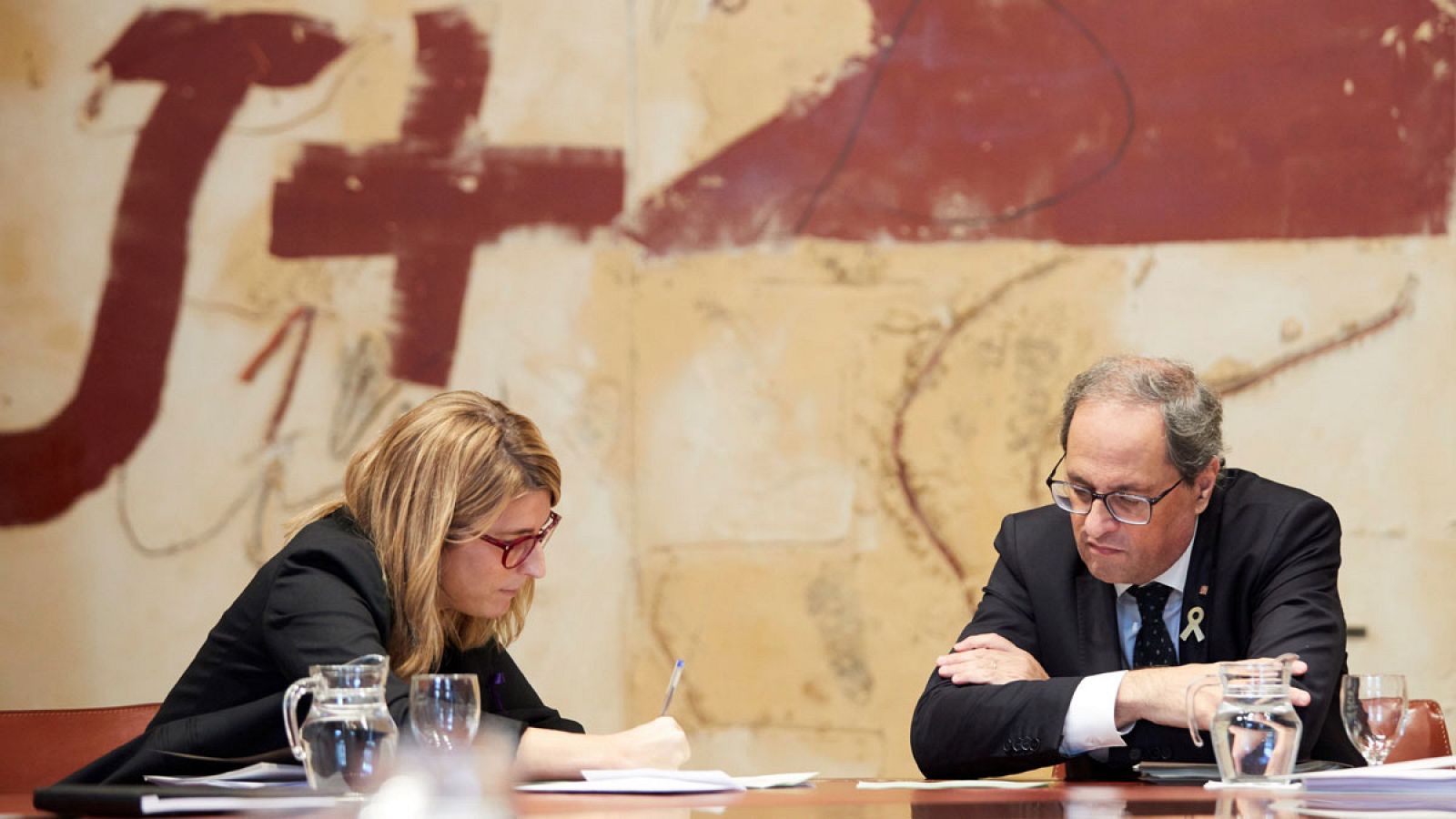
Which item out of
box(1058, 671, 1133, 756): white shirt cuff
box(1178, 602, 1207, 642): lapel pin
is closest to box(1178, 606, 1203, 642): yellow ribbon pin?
box(1178, 602, 1207, 642): lapel pin

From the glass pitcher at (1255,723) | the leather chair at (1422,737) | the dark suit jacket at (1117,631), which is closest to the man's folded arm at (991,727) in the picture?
the dark suit jacket at (1117,631)

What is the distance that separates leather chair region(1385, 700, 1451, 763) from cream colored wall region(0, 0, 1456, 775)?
→ 0.79 metres

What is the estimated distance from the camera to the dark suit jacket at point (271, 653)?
210cm

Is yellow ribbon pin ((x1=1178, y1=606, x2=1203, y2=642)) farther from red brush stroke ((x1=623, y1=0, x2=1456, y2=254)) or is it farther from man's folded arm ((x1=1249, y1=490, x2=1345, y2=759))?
red brush stroke ((x1=623, y1=0, x2=1456, y2=254))

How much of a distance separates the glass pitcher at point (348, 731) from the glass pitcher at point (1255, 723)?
38.4 inches

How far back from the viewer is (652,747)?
208cm

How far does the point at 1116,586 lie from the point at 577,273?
1.52 meters

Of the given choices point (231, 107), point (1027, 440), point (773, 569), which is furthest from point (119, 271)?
point (1027, 440)

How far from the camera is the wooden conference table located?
5.51 ft

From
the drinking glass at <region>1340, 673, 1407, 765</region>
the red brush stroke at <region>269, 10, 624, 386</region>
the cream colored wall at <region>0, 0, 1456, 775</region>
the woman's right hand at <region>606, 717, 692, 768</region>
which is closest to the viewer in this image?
the woman's right hand at <region>606, 717, 692, 768</region>

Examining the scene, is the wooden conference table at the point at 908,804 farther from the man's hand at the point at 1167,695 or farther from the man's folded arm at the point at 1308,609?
the man's folded arm at the point at 1308,609

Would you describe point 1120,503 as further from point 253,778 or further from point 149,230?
point 149,230

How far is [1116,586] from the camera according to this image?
9.00 feet

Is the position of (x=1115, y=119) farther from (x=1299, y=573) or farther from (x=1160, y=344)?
(x=1299, y=573)
